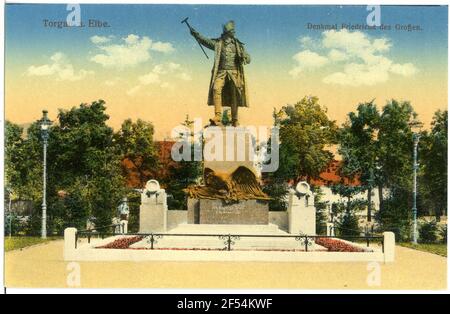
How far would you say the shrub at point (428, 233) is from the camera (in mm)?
30172

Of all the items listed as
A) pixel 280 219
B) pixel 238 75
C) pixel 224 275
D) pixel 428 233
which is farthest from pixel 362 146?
pixel 224 275

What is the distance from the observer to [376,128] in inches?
1425

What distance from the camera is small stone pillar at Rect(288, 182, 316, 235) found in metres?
25.1

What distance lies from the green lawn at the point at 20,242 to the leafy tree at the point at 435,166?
726 inches

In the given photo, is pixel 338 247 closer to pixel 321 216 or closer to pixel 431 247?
pixel 431 247

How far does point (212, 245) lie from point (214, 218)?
2592 millimetres

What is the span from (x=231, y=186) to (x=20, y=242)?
32.0 ft

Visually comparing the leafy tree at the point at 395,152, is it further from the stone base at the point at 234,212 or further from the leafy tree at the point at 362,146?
the stone base at the point at 234,212

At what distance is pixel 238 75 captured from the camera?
2336cm

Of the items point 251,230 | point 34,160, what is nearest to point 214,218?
point 251,230

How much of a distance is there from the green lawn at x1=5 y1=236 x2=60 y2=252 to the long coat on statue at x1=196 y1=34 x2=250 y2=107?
30.7 feet

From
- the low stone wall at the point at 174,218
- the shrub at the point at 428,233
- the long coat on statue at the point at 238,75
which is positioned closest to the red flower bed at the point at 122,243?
the low stone wall at the point at 174,218

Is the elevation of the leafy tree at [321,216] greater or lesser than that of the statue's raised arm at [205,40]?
lesser

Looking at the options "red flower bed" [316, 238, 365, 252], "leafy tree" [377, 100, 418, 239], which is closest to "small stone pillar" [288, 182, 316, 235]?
"red flower bed" [316, 238, 365, 252]
